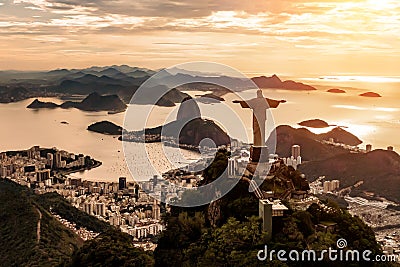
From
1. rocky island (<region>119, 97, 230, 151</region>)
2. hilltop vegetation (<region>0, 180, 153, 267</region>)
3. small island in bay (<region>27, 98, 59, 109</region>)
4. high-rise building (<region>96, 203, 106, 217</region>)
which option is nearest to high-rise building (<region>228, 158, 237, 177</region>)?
hilltop vegetation (<region>0, 180, 153, 267</region>)

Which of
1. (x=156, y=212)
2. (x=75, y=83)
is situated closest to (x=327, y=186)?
(x=156, y=212)

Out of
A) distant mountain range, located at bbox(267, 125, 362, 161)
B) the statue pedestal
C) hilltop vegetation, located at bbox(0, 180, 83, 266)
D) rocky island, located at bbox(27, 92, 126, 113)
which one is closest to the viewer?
the statue pedestal

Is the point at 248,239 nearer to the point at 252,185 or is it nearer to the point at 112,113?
the point at 252,185

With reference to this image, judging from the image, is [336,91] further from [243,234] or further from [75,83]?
[75,83]

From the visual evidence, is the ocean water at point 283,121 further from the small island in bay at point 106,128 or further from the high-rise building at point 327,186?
the high-rise building at point 327,186

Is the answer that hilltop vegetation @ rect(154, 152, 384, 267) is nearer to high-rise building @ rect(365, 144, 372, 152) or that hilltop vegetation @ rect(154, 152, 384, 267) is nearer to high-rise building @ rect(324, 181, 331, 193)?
high-rise building @ rect(324, 181, 331, 193)

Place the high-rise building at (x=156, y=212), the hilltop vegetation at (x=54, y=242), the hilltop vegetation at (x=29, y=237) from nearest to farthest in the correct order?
1. the hilltop vegetation at (x=54, y=242)
2. the hilltop vegetation at (x=29, y=237)
3. the high-rise building at (x=156, y=212)

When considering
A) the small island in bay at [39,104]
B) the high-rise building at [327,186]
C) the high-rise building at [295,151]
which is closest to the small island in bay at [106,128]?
the small island in bay at [39,104]
